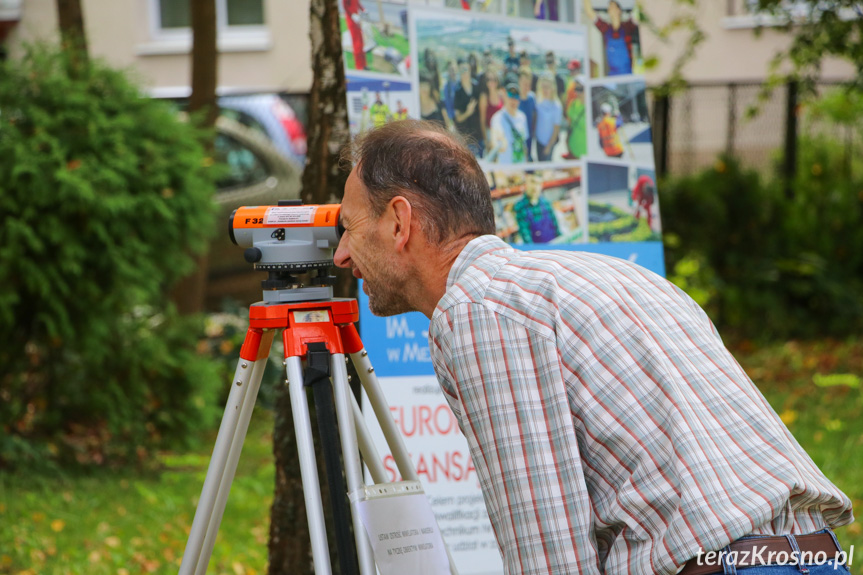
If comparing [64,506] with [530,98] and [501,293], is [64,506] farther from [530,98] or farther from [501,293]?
[501,293]

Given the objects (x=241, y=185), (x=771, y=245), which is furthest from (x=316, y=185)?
(x=771, y=245)

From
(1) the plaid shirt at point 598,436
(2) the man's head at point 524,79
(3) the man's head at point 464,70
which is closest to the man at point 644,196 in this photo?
(2) the man's head at point 524,79

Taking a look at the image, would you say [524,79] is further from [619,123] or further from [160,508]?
[160,508]

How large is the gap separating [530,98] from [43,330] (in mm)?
3042

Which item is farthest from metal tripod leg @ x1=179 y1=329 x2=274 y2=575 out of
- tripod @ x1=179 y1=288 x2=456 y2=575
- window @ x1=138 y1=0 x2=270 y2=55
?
window @ x1=138 y1=0 x2=270 y2=55

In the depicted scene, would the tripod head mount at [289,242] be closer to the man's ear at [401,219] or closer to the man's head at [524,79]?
the man's ear at [401,219]

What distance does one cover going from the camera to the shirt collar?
65.6 inches

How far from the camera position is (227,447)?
2.00m

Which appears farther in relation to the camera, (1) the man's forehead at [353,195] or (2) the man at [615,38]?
(2) the man at [615,38]

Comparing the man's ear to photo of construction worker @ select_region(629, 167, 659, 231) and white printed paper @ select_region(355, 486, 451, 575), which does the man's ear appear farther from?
photo of construction worker @ select_region(629, 167, 659, 231)

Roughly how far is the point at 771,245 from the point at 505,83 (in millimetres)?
6081

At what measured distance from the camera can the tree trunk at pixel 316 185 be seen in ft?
9.85

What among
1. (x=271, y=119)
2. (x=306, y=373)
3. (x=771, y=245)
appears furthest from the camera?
(x=771, y=245)

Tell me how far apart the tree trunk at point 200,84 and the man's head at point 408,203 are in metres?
4.45
